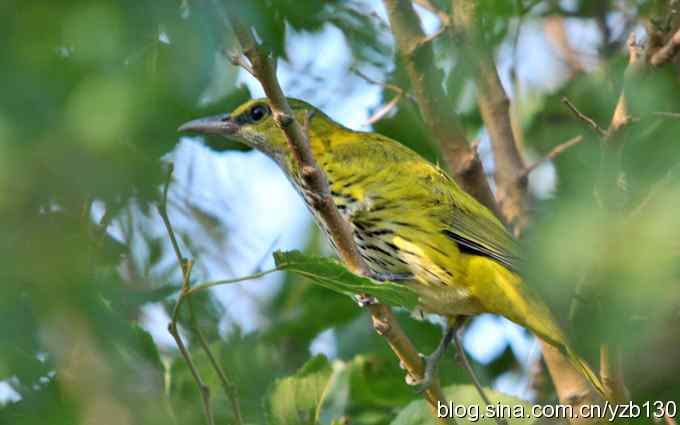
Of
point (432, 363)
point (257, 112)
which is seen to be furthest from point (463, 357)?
point (257, 112)

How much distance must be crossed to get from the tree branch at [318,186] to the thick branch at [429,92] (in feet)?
5.19

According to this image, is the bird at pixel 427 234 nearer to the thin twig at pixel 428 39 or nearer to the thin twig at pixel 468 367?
the thin twig at pixel 468 367

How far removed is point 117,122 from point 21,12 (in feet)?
1.12

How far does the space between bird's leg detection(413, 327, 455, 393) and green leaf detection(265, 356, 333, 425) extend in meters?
0.36

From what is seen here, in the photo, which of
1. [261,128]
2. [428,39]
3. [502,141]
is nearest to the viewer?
[428,39]

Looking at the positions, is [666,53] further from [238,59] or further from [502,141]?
[238,59]

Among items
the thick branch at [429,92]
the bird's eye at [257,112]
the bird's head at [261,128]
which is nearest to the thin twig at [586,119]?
the thick branch at [429,92]

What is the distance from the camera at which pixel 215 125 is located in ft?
15.1

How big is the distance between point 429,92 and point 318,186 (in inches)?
68.2

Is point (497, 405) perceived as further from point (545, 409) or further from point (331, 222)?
point (331, 222)

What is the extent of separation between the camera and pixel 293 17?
2945 millimetres

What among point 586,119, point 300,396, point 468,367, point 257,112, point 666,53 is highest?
point 257,112

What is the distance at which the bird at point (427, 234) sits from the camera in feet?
Result: 13.1

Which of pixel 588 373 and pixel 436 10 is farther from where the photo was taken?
pixel 436 10
